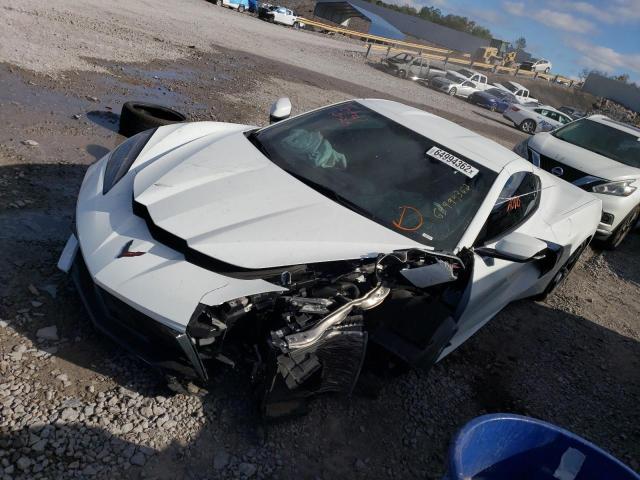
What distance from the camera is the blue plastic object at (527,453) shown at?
171 cm

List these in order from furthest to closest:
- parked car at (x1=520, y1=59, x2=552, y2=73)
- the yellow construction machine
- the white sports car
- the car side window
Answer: parked car at (x1=520, y1=59, x2=552, y2=73) < the yellow construction machine < the car side window < the white sports car

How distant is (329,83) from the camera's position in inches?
595

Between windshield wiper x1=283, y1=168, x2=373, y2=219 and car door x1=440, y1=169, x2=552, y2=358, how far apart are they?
0.75m

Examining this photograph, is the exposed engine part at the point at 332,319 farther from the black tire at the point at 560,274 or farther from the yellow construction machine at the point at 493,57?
the yellow construction machine at the point at 493,57

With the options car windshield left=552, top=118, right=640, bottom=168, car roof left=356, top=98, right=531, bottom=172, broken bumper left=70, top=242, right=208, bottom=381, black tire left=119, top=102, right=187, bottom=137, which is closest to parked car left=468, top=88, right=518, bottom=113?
car windshield left=552, top=118, right=640, bottom=168

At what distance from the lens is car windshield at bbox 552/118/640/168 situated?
24.6 feet

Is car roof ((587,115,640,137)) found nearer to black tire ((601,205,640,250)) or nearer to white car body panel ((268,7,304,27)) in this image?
black tire ((601,205,640,250))

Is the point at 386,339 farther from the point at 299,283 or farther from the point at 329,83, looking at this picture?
the point at 329,83

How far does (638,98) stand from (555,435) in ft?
195

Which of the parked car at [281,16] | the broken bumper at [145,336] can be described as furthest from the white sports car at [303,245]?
the parked car at [281,16]

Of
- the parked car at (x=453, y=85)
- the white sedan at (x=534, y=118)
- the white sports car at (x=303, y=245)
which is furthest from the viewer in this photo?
the parked car at (x=453, y=85)

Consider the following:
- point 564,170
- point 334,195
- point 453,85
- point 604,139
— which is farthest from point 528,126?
point 334,195

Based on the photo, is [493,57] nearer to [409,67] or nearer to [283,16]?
[283,16]

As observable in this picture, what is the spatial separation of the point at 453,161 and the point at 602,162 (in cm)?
473
